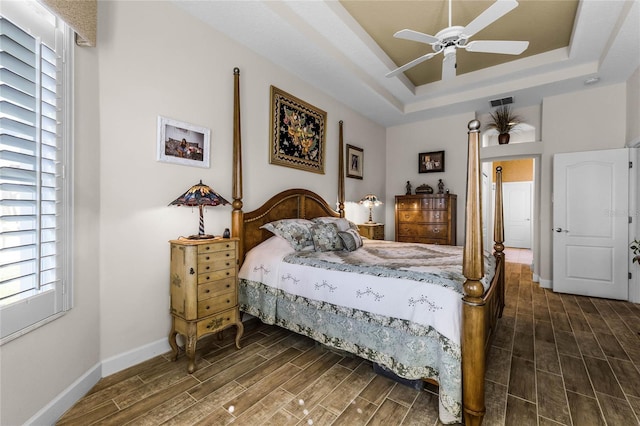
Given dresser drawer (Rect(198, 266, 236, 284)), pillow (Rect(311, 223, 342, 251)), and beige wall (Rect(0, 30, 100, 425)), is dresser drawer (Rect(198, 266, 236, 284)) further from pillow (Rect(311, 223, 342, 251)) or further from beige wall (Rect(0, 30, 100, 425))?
pillow (Rect(311, 223, 342, 251))

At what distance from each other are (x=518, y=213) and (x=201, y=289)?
930 centimetres

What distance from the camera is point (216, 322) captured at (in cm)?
217

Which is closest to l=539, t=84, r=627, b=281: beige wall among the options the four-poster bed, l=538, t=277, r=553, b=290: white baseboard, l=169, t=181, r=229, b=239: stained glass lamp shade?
Answer: l=538, t=277, r=553, b=290: white baseboard

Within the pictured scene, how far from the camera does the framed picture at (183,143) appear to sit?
2.25 metres

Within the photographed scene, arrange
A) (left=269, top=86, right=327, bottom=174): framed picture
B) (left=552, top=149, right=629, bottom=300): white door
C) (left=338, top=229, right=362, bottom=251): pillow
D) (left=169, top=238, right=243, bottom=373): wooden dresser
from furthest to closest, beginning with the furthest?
(left=552, top=149, right=629, bottom=300): white door < (left=269, top=86, right=327, bottom=174): framed picture < (left=338, top=229, right=362, bottom=251): pillow < (left=169, top=238, right=243, bottom=373): wooden dresser

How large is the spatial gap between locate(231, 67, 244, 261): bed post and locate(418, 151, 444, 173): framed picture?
3.86 meters

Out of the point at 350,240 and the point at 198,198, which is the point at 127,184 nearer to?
the point at 198,198

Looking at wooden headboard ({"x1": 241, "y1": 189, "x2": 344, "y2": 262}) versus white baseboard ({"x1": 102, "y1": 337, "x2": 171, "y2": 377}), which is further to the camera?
wooden headboard ({"x1": 241, "y1": 189, "x2": 344, "y2": 262})

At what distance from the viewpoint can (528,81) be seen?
3.90m

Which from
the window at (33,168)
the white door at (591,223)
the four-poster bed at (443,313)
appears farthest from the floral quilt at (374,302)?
the white door at (591,223)

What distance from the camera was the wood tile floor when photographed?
1.57 metres

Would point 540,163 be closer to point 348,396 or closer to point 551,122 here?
point 551,122

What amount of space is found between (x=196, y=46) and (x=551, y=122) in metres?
4.96

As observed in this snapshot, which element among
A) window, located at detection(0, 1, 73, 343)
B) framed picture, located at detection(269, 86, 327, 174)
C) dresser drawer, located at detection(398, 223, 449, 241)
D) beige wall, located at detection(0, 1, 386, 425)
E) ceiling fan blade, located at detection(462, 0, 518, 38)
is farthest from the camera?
dresser drawer, located at detection(398, 223, 449, 241)
